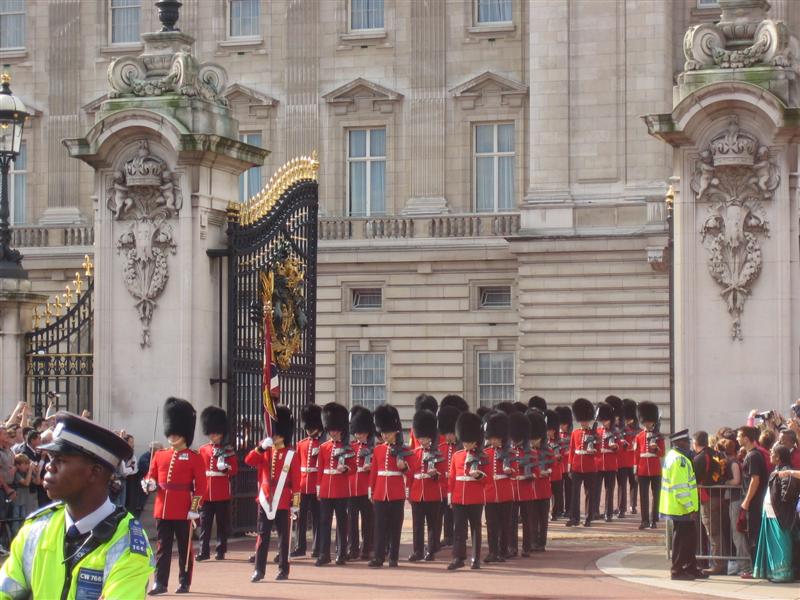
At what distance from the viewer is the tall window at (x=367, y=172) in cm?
3556

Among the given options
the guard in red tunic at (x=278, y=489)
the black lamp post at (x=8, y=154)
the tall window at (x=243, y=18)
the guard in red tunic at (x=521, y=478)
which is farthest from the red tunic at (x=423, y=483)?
the tall window at (x=243, y=18)

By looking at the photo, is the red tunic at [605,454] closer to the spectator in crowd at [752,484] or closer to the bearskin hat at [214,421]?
the spectator in crowd at [752,484]

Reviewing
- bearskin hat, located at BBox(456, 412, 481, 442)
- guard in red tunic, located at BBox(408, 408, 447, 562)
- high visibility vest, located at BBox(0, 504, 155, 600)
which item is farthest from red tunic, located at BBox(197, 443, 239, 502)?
high visibility vest, located at BBox(0, 504, 155, 600)

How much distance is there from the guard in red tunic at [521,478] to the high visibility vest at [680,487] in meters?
2.18

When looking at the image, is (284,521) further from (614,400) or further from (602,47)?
(602,47)

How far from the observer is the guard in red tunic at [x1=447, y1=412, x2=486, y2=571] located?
47.7 ft

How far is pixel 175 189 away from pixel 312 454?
257cm

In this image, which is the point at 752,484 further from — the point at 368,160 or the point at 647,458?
the point at 368,160

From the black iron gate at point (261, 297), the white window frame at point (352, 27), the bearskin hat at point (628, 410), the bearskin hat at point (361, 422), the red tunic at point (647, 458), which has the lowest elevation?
the red tunic at point (647, 458)

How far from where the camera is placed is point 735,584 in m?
13.2

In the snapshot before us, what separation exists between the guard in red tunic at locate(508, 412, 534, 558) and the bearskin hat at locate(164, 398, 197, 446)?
11.7ft

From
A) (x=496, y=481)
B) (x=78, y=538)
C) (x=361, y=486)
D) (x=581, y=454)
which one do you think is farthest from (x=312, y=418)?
(x=78, y=538)

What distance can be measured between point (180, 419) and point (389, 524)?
8.41ft

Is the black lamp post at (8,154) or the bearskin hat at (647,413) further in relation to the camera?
the bearskin hat at (647,413)
